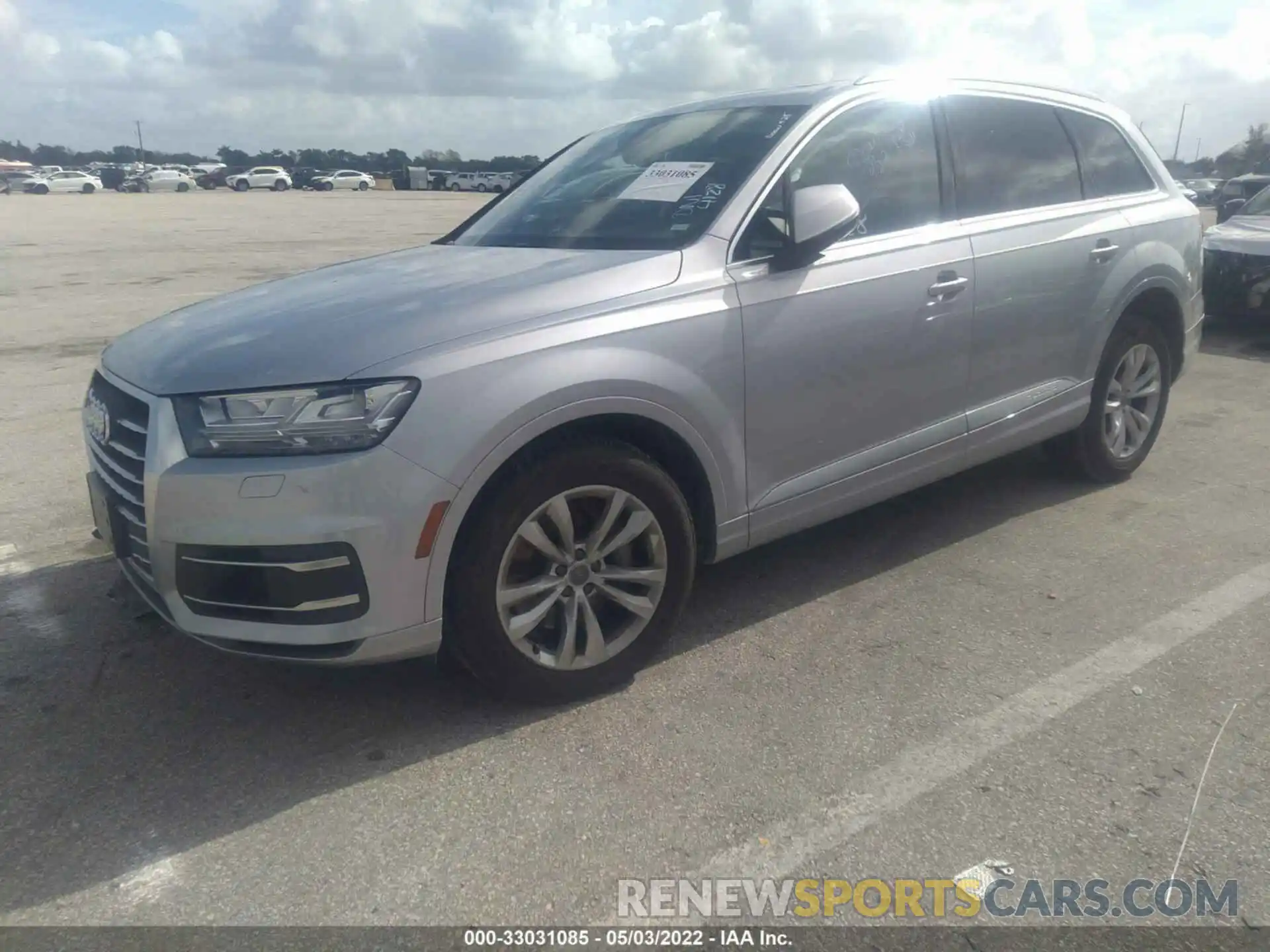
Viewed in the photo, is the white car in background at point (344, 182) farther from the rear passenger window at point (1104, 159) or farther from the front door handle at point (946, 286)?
the front door handle at point (946, 286)

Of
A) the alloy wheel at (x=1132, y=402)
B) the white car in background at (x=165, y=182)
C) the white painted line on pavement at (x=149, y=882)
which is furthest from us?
the white car in background at (x=165, y=182)

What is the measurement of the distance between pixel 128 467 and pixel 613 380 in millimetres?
1378

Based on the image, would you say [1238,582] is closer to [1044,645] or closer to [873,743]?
[1044,645]

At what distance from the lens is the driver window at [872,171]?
3.55m

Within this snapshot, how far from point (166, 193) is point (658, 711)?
7030 centimetres

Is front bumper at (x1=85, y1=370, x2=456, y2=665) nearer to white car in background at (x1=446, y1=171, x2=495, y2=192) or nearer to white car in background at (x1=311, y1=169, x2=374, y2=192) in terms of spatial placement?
white car in background at (x1=446, y1=171, x2=495, y2=192)

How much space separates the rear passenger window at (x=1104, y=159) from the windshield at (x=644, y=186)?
1.78m

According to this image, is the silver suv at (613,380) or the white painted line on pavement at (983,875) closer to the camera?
the white painted line on pavement at (983,875)

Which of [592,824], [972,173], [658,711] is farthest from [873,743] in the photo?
[972,173]

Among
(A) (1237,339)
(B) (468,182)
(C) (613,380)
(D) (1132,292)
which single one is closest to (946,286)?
(D) (1132,292)

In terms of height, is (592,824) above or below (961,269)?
below

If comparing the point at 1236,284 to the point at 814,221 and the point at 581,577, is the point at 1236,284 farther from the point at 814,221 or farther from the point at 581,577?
the point at 581,577

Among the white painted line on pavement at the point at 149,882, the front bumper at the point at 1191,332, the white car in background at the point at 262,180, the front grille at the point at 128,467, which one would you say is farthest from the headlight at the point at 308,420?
the white car in background at the point at 262,180

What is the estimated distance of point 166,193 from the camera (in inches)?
2547
